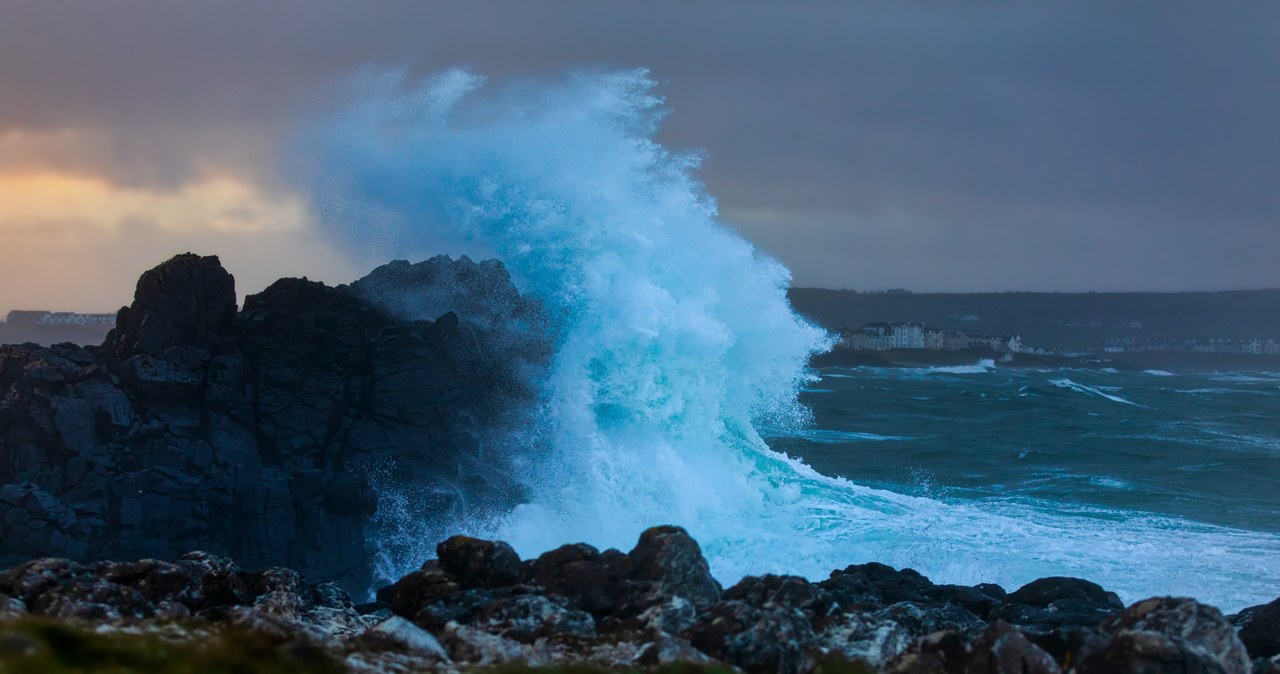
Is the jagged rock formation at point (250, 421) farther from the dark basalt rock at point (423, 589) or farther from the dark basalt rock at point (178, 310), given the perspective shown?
→ the dark basalt rock at point (423, 589)

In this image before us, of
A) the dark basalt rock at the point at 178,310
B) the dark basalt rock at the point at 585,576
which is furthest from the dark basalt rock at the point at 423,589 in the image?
the dark basalt rock at the point at 178,310

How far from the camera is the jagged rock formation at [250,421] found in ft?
70.2

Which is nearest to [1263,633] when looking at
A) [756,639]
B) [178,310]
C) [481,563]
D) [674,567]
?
[756,639]

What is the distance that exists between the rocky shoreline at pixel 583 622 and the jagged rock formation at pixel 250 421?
6274 millimetres

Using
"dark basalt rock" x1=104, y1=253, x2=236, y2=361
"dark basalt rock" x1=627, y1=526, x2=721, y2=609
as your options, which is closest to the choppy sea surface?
"dark basalt rock" x1=627, y1=526, x2=721, y2=609

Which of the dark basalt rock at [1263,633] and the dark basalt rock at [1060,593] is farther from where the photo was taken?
the dark basalt rock at [1060,593]

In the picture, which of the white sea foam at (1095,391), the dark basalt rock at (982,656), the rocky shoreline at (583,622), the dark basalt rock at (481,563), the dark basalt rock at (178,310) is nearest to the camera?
the rocky shoreline at (583,622)

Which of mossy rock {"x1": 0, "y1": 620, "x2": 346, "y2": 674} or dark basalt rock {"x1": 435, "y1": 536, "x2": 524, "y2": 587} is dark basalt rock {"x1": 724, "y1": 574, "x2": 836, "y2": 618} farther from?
mossy rock {"x1": 0, "y1": 620, "x2": 346, "y2": 674}

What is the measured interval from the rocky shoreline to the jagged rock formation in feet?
20.6

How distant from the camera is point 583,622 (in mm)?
13469

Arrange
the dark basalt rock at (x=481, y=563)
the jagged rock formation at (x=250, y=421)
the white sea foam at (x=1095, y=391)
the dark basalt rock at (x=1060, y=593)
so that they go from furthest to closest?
the white sea foam at (x=1095, y=391), the jagged rock formation at (x=250, y=421), the dark basalt rock at (x=1060, y=593), the dark basalt rock at (x=481, y=563)

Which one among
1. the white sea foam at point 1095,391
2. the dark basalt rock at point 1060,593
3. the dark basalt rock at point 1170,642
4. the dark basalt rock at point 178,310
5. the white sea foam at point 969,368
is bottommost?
the dark basalt rock at point 1060,593

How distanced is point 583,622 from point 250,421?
1291 centimetres

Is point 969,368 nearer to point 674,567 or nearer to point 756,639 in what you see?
point 674,567
